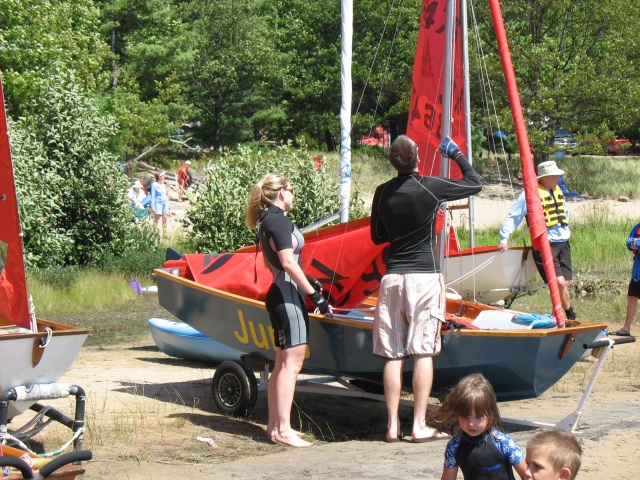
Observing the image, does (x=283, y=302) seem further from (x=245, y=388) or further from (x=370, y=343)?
(x=245, y=388)

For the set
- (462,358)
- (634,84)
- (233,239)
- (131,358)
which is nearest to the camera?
(462,358)

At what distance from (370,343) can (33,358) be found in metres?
2.36

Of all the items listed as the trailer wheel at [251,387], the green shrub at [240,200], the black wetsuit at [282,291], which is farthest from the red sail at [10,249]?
the green shrub at [240,200]

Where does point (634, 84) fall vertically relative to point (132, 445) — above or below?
above

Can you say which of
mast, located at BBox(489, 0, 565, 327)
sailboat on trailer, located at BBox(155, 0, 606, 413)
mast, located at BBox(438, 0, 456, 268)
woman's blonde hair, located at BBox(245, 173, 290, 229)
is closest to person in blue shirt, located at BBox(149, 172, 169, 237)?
sailboat on trailer, located at BBox(155, 0, 606, 413)

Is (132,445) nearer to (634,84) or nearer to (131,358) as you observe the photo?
(131,358)

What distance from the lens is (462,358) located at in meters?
7.11

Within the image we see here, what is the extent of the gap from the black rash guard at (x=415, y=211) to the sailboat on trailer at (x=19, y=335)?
6.87ft

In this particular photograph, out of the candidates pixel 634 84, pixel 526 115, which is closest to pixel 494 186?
pixel 526 115

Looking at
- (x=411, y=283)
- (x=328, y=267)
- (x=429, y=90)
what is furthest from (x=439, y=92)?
(x=411, y=283)

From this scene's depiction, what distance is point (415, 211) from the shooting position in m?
7.00

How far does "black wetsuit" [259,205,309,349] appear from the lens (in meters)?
7.12

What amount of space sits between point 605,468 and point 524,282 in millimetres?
5882

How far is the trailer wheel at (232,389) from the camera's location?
801 centimetres
